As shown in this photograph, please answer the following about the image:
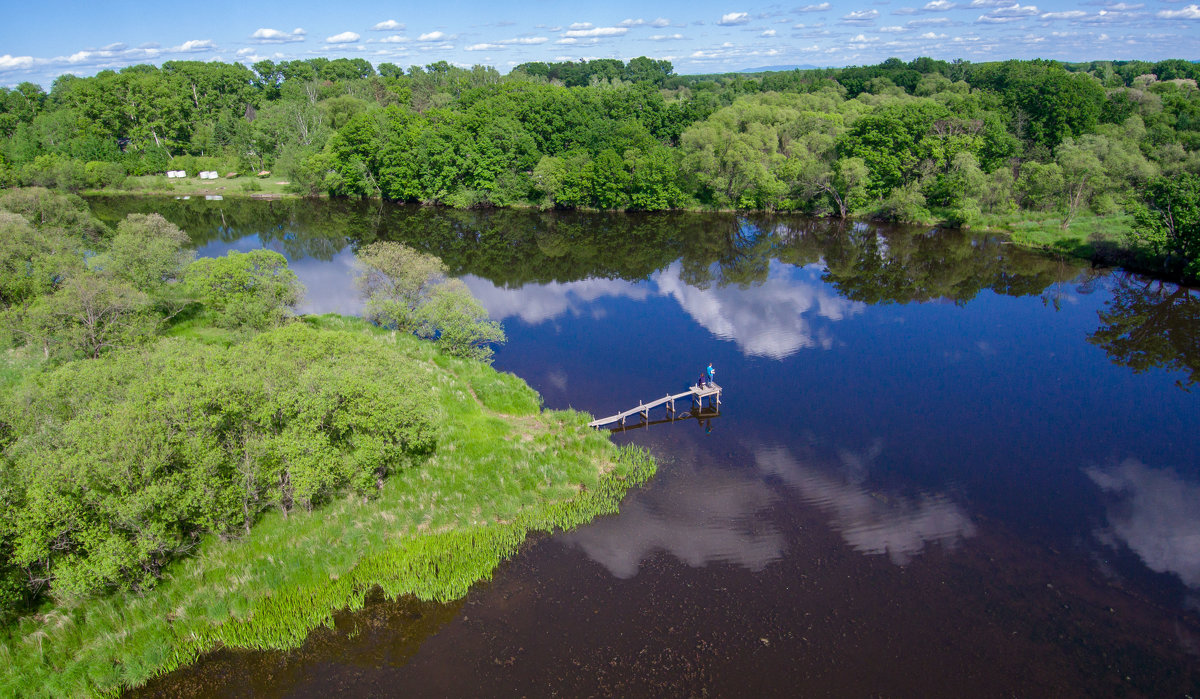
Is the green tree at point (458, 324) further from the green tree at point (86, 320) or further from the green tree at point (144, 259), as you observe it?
the green tree at point (144, 259)

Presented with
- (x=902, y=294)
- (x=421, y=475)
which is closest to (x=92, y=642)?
(x=421, y=475)

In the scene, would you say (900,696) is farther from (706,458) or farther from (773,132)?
(773,132)

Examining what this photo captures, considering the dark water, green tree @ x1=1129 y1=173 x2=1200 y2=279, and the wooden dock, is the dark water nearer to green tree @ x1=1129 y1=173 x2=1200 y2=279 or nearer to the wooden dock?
the wooden dock

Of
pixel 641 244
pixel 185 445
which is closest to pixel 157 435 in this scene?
pixel 185 445

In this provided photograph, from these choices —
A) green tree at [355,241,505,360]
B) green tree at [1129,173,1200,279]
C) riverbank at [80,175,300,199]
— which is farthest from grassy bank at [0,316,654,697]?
Answer: riverbank at [80,175,300,199]

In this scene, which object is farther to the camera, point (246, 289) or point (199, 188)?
point (199, 188)

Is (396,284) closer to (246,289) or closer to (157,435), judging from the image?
(246,289)
